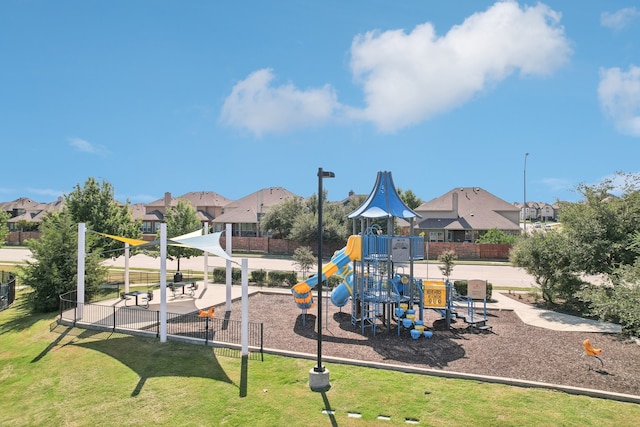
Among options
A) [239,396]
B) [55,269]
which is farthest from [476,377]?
[55,269]

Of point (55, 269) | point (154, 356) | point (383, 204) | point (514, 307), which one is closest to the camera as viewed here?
point (154, 356)

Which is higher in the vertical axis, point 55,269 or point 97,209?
point 97,209

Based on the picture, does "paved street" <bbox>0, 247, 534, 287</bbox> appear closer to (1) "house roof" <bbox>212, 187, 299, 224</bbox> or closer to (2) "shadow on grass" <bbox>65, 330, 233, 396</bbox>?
(2) "shadow on grass" <bbox>65, 330, 233, 396</bbox>

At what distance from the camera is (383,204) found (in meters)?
17.6

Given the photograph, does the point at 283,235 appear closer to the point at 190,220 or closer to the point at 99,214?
the point at 190,220

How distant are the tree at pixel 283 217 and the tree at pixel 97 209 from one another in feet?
83.1

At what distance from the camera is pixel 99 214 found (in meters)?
26.9

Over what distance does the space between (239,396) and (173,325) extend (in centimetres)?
720

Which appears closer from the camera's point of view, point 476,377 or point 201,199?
point 476,377

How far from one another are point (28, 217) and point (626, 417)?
102 metres

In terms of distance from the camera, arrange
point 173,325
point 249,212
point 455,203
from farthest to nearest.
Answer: point 249,212
point 455,203
point 173,325

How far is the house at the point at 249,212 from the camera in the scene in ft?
205

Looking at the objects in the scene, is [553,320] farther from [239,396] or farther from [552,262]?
[239,396]

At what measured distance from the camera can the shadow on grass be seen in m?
12.1
